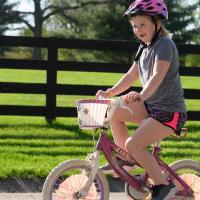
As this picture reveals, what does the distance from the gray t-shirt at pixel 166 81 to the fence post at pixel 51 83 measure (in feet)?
18.8

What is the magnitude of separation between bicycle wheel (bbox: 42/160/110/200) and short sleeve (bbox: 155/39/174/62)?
0.95 m

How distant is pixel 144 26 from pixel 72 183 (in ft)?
4.15

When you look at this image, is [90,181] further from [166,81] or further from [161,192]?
[166,81]

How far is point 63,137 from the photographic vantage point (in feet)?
29.5

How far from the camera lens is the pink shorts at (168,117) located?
14.9 feet

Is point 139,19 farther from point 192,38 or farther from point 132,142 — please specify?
point 192,38

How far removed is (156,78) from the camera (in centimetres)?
442

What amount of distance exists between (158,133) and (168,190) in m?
0.45

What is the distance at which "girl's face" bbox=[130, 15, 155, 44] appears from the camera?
4.54 metres

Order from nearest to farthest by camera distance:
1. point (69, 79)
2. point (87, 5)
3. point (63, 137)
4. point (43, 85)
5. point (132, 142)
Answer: point (132, 142)
point (63, 137)
point (43, 85)
point (69, 79)
point (87, 5)

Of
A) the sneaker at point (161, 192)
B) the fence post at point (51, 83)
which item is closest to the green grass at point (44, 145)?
the fence post at point (51, 83)

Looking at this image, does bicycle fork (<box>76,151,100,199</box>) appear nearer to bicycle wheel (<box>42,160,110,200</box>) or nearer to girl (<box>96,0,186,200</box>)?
bicycle wheel (<box>42,160,110,200</box>)

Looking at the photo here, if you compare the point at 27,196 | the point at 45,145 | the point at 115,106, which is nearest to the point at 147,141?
the point at 115,106

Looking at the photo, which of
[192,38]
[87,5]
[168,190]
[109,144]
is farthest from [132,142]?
[87,5]
